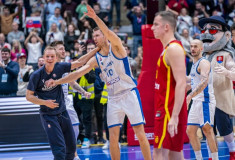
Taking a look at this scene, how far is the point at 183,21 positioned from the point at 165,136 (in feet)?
36.9

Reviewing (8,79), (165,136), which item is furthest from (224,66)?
(8,79)

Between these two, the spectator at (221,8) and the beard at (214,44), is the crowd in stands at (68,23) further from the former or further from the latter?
the beard at (214,44)

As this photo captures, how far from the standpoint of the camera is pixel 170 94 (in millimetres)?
5270

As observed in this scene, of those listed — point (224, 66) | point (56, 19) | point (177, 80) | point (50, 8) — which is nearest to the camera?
point (177, 80)

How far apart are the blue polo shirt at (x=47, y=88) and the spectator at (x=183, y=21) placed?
353 inches

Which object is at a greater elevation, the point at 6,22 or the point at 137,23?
the point at 6,22

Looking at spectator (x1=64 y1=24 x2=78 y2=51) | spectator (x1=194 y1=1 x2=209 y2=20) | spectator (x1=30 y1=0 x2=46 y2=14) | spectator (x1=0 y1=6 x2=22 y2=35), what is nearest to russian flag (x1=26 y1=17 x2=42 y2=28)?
spectator (x1=0 y1=6 x2=22 y2=35)

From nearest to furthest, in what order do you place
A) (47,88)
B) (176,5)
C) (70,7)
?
(47,88) → (176,5) → (70,7)

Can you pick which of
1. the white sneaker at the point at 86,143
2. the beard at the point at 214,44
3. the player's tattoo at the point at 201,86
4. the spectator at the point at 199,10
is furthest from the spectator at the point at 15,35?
the player's tattoo at the point at 201,86

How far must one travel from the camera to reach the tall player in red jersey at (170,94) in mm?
5070

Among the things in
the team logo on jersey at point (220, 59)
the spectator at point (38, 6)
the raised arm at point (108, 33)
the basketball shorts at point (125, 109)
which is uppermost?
the spectator at point (38, 6)

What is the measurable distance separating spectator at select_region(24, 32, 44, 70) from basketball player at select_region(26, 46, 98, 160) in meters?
7.67

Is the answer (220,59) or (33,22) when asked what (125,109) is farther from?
(33,22)

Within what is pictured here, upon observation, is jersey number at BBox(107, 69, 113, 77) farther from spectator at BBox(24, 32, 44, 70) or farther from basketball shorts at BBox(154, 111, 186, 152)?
spectator at BBox(24, 32, 44, 70)
